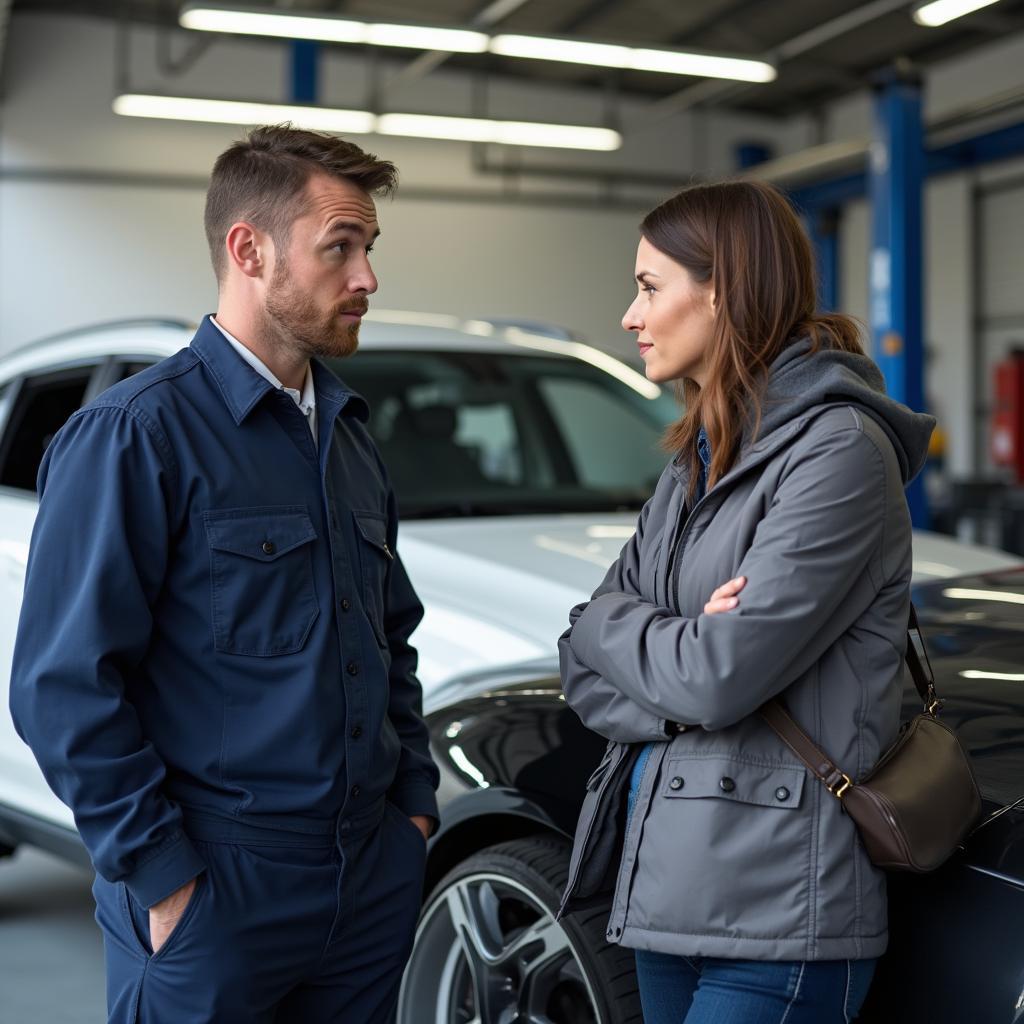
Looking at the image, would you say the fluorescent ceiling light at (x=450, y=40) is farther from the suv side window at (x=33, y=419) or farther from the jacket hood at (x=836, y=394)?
the jacket hood at (x=836, y=394)

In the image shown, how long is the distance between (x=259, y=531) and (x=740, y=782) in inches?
25.5

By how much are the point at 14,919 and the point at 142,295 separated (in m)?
12.0

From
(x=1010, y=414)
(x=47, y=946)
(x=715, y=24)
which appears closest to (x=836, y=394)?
(x=47, y=946)

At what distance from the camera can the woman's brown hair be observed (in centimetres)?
159

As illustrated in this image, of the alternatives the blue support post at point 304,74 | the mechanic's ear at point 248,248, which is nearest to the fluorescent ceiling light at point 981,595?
the mechanic's ear at point 248,248

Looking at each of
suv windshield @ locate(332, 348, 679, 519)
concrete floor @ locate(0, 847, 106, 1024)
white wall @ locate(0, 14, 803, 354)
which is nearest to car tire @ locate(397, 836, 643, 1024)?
concrete floor @ locate(0, 847, 106, 1024)

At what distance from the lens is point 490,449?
439 cm

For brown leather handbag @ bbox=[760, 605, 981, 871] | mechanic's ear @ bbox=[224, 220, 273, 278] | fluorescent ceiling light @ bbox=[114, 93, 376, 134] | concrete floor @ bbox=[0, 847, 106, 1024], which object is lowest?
concrete floor @ bbox=[0, 847, 106, 1024]

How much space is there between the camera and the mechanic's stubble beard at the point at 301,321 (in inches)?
68.4

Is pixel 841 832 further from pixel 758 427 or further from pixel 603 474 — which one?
pixel 603 474

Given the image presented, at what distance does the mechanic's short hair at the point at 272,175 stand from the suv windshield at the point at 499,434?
6.41 feet

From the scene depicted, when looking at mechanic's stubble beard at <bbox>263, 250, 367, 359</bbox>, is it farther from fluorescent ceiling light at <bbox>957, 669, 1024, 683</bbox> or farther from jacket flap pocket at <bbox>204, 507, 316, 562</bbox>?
fluorescent ceiling light at <bbox>957, 669, 1024, 683</bbox>

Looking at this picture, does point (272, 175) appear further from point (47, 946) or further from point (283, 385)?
point (47, 946)

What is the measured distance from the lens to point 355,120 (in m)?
11.5
